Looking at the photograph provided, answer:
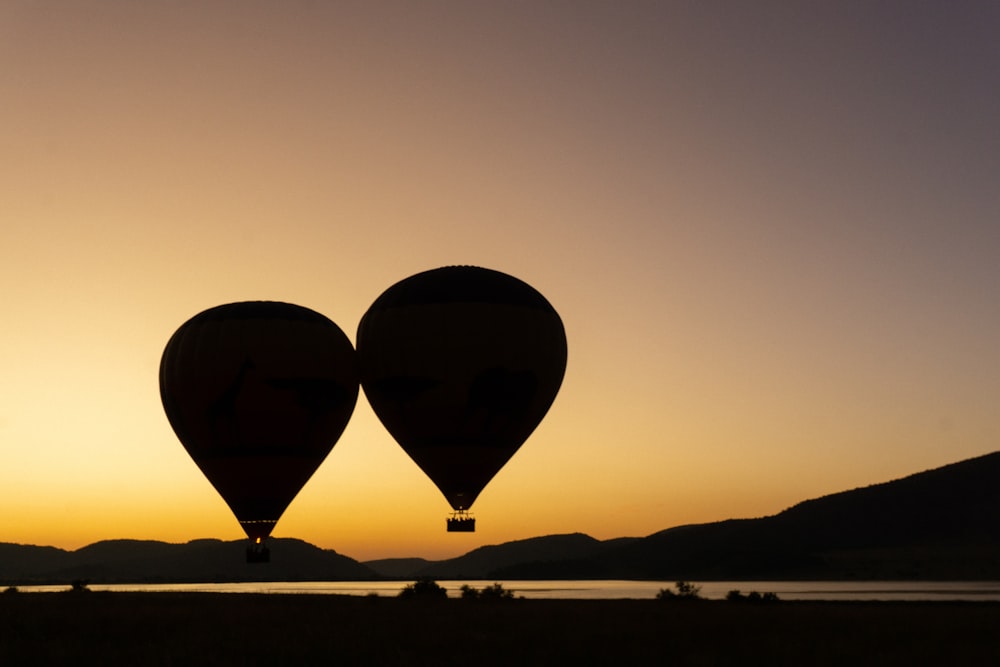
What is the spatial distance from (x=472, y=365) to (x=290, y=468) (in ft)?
27.8

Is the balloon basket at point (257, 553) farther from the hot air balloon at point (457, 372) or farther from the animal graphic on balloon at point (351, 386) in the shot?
the hot air balloon at point (457, 372)

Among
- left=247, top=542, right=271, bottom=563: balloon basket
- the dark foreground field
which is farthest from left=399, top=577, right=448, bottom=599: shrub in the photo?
left=247, top=542, right=271, bottom=563: balloon basket

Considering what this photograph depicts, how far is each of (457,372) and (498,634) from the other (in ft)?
39.1

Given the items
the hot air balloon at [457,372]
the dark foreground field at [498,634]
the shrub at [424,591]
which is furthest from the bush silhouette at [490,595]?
the hot air balloon at [457,372]

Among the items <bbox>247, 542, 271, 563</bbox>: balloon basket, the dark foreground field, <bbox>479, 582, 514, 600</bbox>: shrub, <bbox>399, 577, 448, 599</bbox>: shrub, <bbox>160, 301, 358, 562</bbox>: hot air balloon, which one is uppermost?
<bbox>160, 301, 358, 562</bbox>: hot air balloon

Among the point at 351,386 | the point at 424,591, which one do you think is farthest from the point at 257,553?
the point at 424,591

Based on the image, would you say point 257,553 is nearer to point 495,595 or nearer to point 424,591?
point 495,595

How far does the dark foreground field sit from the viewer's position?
33531 mm

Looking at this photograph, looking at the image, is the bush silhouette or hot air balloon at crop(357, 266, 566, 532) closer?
hot air balloon at crop(357, 266, 566, 532)

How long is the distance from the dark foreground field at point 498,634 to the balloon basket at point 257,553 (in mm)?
2523

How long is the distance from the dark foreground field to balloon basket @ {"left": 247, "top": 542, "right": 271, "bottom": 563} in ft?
8.28

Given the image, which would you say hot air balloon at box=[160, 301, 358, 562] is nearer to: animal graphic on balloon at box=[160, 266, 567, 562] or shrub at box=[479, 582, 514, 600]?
animal graphic on balloon at box=[160, 266, 567, 562]

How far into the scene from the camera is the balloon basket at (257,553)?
48.5 meters

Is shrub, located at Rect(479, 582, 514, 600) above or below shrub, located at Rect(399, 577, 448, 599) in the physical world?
below
